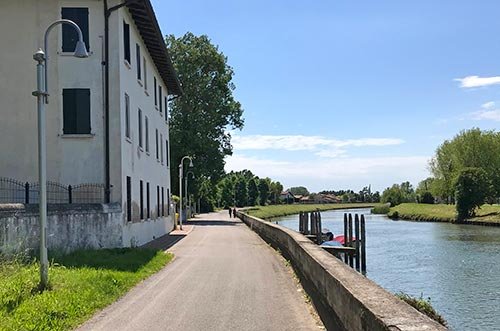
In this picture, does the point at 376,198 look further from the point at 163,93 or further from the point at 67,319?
the point at 67,319

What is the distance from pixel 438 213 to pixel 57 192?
226 feet

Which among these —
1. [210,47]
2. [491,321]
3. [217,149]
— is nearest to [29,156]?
[491,321]

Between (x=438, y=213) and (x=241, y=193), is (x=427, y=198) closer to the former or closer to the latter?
(x=438, y=213)

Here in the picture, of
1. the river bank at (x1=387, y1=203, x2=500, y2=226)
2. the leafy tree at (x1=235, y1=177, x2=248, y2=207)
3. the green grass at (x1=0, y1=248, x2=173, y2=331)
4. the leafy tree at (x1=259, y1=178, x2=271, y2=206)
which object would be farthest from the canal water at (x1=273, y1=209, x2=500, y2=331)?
the leafy tree at (x1=259, y1=178, x2=271, y2=206)

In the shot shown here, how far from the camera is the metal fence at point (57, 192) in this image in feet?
64.7

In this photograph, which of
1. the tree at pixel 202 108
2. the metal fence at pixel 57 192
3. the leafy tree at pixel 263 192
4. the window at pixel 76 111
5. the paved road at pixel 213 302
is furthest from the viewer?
the leafy tree at pixel 263 192

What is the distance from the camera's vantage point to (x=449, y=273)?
2772 cm

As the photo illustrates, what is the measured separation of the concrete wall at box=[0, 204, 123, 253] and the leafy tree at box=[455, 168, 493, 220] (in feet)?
204

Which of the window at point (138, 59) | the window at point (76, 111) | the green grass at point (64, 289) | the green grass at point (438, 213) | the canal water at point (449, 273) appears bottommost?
the canal water at point (449, 273)

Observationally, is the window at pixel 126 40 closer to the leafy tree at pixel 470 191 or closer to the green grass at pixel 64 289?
the green grass at pixel 64 289

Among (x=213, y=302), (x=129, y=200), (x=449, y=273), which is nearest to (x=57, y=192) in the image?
(x=129, y=200)

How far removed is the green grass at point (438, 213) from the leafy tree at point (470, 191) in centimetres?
108

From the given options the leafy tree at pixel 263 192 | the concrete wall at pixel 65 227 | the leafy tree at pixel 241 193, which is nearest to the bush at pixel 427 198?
the leafy tree at pixel 241 193

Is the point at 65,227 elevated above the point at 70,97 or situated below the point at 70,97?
below
